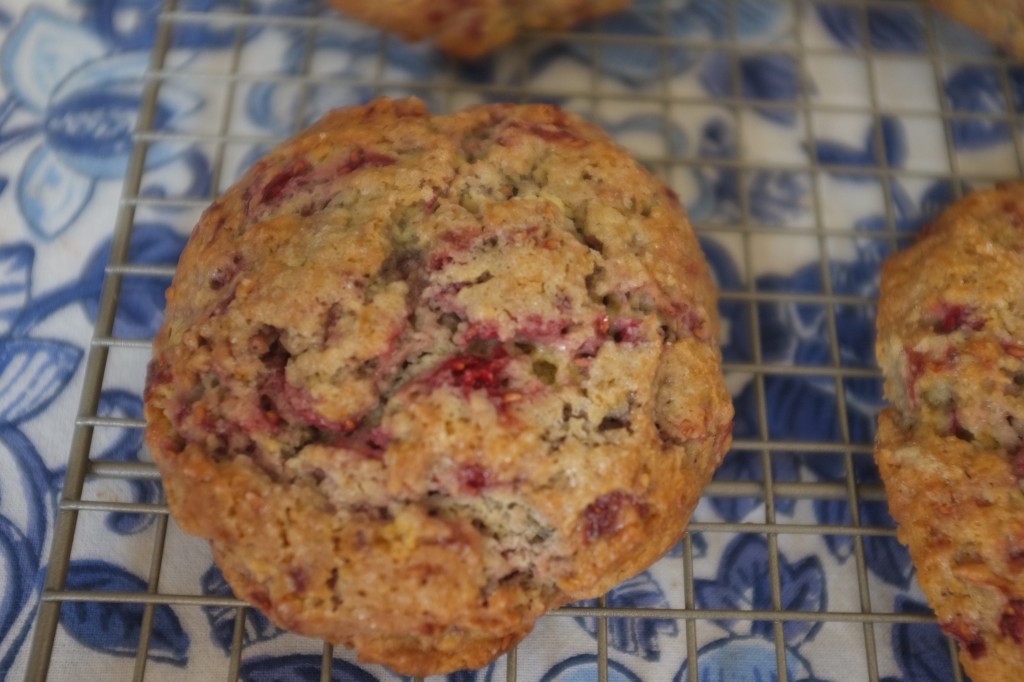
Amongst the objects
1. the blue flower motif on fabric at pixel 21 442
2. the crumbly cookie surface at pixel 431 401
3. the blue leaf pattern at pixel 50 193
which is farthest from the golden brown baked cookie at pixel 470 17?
the blue flower motif on fabric at pixel 21 442

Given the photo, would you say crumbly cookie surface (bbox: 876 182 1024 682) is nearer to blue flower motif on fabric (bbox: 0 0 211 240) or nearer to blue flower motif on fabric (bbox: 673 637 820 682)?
blue flower motif on fabric (bbox: 673 637 820 682)

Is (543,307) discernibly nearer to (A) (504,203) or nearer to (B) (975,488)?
(A) (504,203)

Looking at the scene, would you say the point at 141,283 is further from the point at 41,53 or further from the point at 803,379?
the point at 803,379

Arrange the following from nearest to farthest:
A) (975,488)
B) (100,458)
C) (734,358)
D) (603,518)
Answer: (603,518) < (975,488) < (100,458) < (734,358)

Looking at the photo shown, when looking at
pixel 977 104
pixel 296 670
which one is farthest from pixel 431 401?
pixel 977 104

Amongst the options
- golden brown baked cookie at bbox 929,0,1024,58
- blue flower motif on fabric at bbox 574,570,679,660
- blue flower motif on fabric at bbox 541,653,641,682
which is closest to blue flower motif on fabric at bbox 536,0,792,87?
golden brown baked cookie at bbox 929,0,1024,58

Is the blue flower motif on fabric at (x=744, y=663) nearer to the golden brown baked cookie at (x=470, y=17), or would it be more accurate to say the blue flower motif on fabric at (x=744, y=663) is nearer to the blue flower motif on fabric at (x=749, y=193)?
the blue flower motif on fabric at (x=749, y=193)

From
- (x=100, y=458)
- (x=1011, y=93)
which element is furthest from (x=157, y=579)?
(x=1011, y=93)
